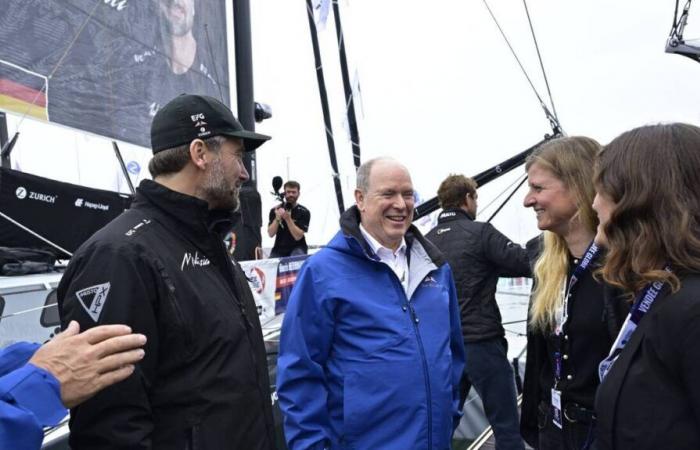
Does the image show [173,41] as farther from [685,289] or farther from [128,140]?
[685,289]

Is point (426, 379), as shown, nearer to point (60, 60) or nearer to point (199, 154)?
point (199, 154)

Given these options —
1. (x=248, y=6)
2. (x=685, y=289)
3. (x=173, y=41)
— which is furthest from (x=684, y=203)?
(x=248, y=6)

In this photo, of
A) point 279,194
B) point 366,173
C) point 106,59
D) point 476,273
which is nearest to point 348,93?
point 279,194

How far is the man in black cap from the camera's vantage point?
138cm

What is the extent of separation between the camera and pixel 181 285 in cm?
152

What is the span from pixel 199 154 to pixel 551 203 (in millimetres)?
1213

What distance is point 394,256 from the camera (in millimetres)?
2258

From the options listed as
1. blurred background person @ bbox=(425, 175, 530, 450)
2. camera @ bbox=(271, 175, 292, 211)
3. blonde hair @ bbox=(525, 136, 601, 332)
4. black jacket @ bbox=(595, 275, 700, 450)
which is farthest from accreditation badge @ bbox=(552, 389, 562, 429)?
camera @ bbox=(271, 175, 292, 211)

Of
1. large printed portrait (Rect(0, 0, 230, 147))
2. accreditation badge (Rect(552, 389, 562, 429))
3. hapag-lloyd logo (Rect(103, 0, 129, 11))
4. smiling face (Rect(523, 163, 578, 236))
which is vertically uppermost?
hapag-lloyd logo (Rect(103, 0, 129, 11))

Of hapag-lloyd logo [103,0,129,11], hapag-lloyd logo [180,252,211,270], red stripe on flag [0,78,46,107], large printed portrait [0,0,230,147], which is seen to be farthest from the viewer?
hapag-lloyd logo [103,0,129,11]

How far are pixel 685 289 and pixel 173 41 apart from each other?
453 centimetres

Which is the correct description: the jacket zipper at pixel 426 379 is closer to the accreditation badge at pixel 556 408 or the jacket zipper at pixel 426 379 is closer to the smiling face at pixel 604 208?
the accreditation badge at pixel 556 408

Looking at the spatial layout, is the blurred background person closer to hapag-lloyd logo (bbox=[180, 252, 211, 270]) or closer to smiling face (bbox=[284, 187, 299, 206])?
hapag-lloyd logo (bbox=[180, 252, 211, 270])

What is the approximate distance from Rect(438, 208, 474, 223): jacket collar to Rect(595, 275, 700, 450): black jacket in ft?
7.71
